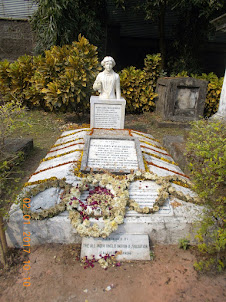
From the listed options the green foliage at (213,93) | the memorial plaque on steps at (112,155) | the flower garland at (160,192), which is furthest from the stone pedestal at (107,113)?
the green foliage at (213,93)

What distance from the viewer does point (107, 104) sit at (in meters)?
5.39

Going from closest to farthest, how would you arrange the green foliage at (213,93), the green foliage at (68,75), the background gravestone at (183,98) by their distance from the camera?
1. the green foliage at (68,75)
2. the background gravestone at (183,98)
3. the green foliage at (213,93)

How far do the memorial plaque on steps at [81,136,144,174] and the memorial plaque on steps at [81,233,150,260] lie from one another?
107cm

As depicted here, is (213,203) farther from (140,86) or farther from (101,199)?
(140,86)

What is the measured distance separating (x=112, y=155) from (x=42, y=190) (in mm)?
1292

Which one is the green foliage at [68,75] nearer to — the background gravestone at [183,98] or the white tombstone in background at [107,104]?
the white tombstone in background at [107,104]

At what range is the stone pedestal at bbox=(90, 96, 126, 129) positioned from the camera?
5.36 m

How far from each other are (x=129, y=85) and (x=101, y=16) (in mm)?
3877

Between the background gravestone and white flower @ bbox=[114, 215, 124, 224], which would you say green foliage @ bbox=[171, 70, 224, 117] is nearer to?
the background gravestone

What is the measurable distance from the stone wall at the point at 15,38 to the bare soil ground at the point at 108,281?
10.4 metres

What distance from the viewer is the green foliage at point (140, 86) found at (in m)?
8.17

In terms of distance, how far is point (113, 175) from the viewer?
330cm

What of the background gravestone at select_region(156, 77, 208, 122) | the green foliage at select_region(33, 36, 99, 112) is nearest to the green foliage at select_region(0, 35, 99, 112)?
the green foliage at select_region(33, 36, 99, 112)

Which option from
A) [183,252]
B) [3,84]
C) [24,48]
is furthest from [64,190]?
[24,48]
